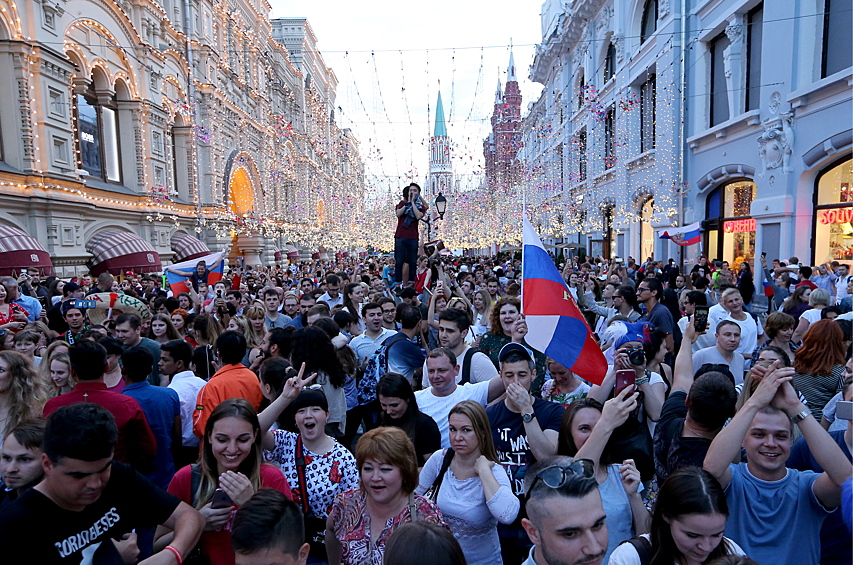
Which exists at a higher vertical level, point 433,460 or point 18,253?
point 18,253

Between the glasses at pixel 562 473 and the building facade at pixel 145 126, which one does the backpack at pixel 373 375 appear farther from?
the building facade at pixel 145 126

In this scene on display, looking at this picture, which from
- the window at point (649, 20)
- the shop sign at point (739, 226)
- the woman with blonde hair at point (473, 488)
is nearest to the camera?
the woman with blonde hair at point (473, 488)

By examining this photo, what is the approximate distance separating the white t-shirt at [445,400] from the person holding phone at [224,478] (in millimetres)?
1379

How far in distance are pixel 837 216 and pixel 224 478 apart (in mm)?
16845

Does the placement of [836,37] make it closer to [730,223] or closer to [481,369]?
[730,223]

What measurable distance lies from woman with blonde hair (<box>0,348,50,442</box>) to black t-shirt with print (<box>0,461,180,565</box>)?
1.81m

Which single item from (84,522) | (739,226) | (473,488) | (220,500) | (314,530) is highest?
(739,226)

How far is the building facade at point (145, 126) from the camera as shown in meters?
15.3

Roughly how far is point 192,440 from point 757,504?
386 centimetres

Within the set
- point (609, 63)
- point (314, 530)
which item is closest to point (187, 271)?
point (314, 530)

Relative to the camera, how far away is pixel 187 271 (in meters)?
11.4

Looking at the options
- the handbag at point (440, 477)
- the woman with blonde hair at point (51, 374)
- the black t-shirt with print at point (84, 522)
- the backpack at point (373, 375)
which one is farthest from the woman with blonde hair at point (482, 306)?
the black t-shirt with print at point (84, 522)

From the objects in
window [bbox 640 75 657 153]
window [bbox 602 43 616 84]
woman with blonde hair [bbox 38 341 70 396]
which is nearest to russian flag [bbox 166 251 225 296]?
woman with blonde hair [bbox 38 341 70 396]

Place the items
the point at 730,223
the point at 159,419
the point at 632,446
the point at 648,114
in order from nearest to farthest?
the point at 632,446 → the point at 159,419 → the point at 730,223 → the point at 648,114
